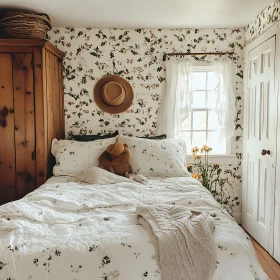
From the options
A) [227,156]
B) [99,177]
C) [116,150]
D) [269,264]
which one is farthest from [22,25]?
[269,264]

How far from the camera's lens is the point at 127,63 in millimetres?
3875

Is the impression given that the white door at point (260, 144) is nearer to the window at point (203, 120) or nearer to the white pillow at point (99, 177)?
the window at point (203, 120)

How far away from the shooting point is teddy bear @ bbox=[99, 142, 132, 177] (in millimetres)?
3219

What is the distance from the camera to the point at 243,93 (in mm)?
3920

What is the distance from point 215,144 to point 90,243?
2743mm

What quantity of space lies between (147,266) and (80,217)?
1.97ft

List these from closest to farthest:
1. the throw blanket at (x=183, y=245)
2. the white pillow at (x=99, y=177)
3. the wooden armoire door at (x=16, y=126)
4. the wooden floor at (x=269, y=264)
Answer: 1. the throw blanket at (x=183, y=245)
2. the wooden floor at (x=269, y=264)
3. the white pillow at (x=99, y=177)
4. the wooden armoire door at (x=16, y=126)

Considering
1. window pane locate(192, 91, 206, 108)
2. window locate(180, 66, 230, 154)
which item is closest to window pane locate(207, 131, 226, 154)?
window locate(180, 66, 230, 154)

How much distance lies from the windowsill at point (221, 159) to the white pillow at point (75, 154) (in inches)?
40.1

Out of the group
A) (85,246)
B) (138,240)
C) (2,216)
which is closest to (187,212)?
(138,240)

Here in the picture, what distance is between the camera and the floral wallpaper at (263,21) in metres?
2.97

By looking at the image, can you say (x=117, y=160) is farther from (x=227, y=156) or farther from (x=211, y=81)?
(x=211, y=81)

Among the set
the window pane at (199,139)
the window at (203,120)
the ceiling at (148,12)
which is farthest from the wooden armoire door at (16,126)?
the window pane at (199,139)

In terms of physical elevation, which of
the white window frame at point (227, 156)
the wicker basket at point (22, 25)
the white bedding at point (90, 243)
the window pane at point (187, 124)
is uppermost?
the wicker basket at point (22, 25)
